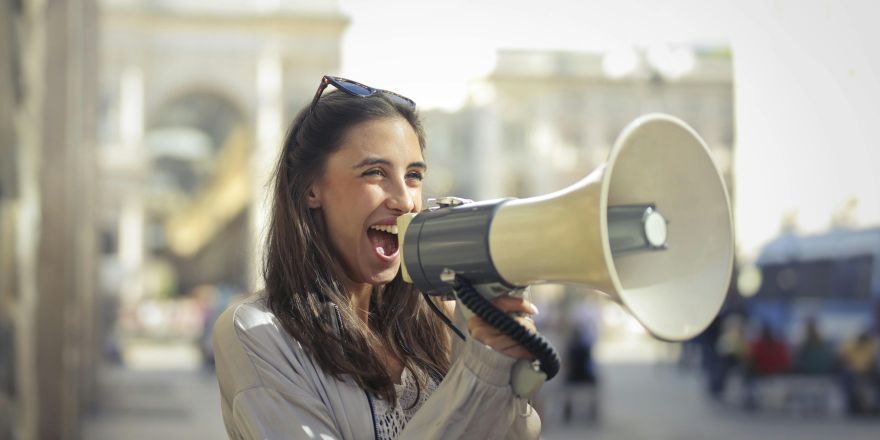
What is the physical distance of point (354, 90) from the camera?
1.82 meters

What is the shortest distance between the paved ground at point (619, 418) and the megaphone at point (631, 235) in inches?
372

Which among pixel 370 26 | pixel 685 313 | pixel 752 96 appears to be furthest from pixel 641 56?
pixel 685 313

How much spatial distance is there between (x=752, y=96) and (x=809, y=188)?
0.31m

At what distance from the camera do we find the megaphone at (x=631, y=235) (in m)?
1.36

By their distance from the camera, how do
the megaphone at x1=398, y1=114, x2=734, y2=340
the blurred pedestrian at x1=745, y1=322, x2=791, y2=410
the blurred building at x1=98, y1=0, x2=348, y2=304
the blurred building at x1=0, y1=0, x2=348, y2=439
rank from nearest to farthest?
the megaphone at x1=398, y1=114, x2=734, y2=340 < the blurred building at x1=0, y1=0, x2=348, y2=439 < the blurred pedestrian at x1=745, y1=322, x2=791, y2=410 < the blurred building at x1=98, y1=0, x2=348, y2=304

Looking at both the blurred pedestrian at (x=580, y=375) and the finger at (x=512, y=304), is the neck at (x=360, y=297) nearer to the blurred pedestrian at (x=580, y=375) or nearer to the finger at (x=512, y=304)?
the finger at (x=512, y=304)

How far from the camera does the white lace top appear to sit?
1626 mm

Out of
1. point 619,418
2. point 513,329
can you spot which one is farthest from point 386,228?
point 619,418

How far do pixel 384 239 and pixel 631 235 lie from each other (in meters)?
0.46

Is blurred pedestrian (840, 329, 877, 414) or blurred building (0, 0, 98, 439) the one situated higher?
blurred building (0, 0, 98, 439)

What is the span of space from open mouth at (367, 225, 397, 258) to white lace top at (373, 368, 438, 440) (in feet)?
0.62

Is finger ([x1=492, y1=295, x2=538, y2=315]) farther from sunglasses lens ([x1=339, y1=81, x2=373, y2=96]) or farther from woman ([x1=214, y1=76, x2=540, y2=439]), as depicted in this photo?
sunglasses lens ([x1=339, y1=81, x2=373, y2=96])

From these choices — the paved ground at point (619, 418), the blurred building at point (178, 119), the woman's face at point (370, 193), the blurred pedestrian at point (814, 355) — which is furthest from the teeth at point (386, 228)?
the blurred building at point (178, 119)

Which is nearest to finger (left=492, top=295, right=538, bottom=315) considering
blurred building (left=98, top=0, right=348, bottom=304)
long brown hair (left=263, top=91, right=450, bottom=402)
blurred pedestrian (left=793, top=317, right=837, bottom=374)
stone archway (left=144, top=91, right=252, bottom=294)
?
long brown hair (left=263, top=91, right=450, bottom=402)
